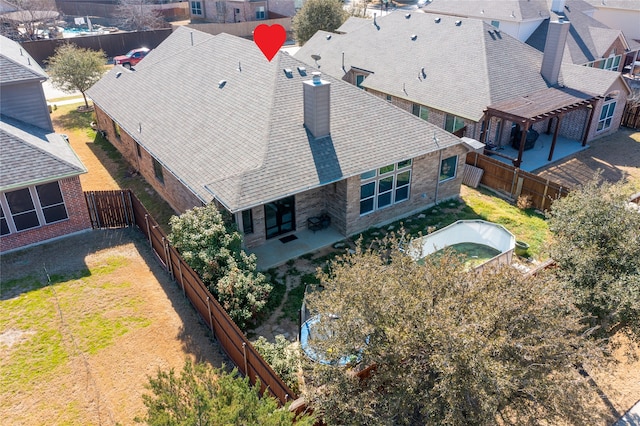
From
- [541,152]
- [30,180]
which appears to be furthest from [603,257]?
[30,180]

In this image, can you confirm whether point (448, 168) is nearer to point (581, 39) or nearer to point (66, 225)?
point (66, 225)

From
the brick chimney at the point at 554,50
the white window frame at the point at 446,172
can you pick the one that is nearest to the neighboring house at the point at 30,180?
the white window frame at the point at 446,172

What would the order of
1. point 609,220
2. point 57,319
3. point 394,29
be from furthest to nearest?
1. point 394,29
2. point 57,319
3. point 609,220

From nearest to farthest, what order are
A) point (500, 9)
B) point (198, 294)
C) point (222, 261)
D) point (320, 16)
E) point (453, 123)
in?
point (198, 294) < point (222, 261) < point (453, 123) < point (500, 9) < point (320, 16)

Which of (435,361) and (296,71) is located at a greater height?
(296,71)

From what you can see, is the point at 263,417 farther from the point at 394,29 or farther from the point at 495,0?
the point at 495,0

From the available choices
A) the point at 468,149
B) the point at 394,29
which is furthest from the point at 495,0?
the point at 468,149

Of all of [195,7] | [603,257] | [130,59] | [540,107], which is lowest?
[130,59]

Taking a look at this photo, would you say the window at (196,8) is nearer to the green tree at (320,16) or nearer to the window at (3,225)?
the green tree at (320,16)
